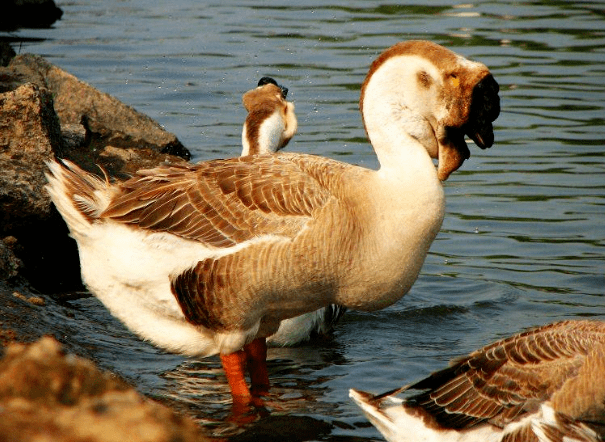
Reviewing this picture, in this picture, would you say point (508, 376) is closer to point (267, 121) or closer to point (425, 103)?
point (425, 103)

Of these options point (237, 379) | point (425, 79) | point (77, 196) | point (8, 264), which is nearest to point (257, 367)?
point (237, 379)

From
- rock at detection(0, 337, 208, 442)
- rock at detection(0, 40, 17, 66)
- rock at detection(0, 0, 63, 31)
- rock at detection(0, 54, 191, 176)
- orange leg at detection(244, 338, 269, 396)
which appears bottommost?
orange leg at detection(244, 338, 269, 396)

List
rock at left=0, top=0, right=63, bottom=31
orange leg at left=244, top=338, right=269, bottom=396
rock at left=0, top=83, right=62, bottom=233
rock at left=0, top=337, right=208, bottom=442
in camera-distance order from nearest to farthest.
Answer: rock at left=0, top=337, right=208, bottom=442, orange leg at left=244, top=338, right=269, bottom=396, rock at left=0, top=83, right=62, bottom=233, rock at left=0, top=0, right=63, bottom=31

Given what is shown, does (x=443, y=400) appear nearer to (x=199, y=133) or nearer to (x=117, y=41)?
(x=199, y=133)

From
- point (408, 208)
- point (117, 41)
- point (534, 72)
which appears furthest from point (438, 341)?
point (117, 41)

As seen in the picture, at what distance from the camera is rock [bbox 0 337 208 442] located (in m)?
2.34

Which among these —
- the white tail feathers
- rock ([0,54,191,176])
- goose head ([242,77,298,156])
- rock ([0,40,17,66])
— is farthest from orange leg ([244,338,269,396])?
rock ([0,40,17,66])

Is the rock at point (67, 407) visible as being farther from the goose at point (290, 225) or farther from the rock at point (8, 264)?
the rock at point (8, 264)

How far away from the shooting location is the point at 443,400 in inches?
239

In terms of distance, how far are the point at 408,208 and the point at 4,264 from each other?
333cm

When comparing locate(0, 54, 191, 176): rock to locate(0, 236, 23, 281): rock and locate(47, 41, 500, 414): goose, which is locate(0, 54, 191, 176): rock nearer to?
locate(0, 236, 23, 281): rock

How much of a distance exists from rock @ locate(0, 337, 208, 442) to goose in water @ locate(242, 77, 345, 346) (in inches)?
210

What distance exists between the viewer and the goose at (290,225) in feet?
21.6

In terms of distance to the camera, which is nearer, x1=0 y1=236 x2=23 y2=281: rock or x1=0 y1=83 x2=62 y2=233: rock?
x1=0 y1=236 x2=23 y2=281: rock
